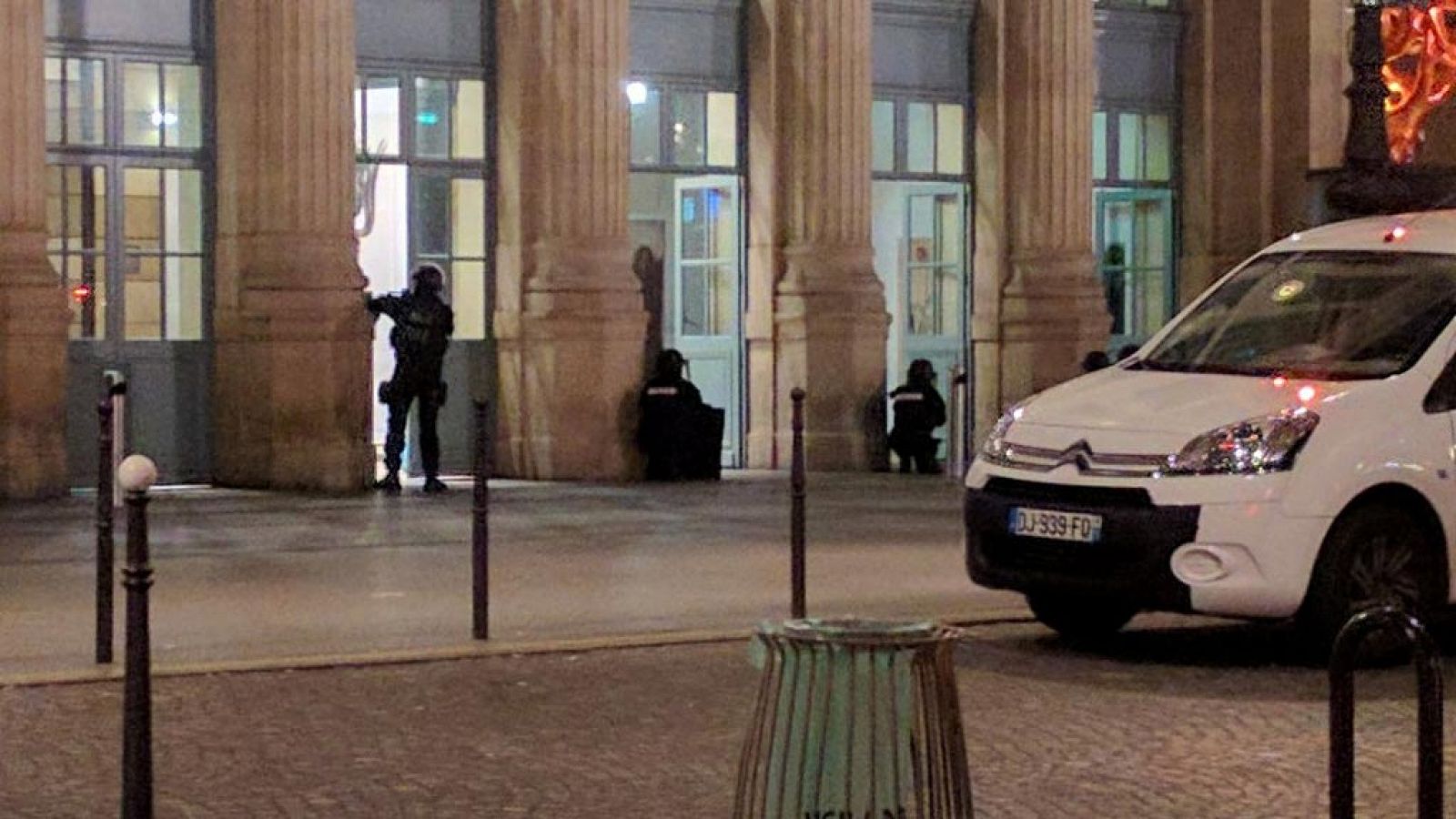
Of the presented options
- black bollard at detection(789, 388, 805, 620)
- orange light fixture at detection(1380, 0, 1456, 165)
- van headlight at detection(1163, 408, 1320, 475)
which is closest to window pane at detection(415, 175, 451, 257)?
orange light fixture at detection(1380, 0, 1456, 165)

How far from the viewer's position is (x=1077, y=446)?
1188cm

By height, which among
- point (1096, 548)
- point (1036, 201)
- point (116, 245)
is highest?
point (1036, 201)

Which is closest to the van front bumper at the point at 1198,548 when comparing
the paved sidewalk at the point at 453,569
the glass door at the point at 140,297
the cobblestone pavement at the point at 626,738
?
the cobblestone pavement at the point at 626,738

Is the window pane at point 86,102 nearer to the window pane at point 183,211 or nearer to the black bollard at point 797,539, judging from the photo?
the window pane at point 183,211

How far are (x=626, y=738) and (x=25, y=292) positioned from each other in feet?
39.4

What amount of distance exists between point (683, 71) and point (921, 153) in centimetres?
301

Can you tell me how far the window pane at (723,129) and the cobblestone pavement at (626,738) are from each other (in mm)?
13594

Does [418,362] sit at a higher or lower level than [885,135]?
lower

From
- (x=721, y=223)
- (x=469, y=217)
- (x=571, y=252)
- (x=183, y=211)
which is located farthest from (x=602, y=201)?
(x=183, y=211)

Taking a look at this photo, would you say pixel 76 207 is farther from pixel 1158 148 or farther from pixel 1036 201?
pixel 1158 148

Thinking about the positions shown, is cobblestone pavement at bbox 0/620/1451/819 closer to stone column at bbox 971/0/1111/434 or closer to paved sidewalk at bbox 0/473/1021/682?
paved sidewalk at bbox 0/473/1021/682

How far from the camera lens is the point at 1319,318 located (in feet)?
41.8

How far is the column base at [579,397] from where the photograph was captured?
23.2 metres

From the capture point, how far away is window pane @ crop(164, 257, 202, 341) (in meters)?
22.6
